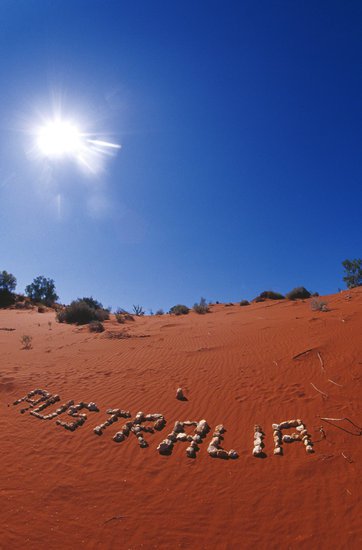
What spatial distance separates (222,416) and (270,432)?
3.36 feet

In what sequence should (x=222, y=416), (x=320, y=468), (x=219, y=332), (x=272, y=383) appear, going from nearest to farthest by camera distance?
(x=320, y=468) → (x=222, y=416) → (x=272, y=383) → (x=219, y=332)

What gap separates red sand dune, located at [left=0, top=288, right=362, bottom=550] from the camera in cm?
343

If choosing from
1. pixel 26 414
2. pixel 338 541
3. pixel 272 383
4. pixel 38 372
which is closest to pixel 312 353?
pixel 272 383

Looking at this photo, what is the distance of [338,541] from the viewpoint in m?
3.20

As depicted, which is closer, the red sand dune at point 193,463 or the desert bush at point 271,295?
the red sand dune at point 193,463

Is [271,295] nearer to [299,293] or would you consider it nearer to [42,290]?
[299,293]

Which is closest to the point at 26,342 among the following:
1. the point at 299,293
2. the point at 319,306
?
the point at 319,306

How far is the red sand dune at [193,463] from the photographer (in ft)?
11.3

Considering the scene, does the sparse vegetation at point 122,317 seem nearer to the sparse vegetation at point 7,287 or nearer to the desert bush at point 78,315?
the desert bush at point 78,315

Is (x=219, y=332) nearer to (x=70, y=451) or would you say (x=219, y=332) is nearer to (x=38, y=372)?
(x=38, y=372)

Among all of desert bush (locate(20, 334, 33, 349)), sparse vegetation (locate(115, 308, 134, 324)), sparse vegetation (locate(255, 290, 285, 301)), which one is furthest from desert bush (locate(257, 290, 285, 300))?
desert bush (locate(20, 334, 33, 349))

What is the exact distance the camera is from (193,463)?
15.3ft

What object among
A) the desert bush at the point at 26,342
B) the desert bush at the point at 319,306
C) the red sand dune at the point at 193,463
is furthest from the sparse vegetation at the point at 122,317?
the desert bush at the point at 319,306

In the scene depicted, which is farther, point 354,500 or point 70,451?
point 70,451
